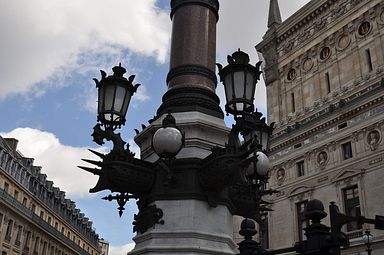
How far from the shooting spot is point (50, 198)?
4959cm

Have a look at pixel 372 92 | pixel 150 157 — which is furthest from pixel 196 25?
pixel 372 92

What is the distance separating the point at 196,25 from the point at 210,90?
1035 millimetres

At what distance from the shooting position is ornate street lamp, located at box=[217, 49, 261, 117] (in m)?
5.38

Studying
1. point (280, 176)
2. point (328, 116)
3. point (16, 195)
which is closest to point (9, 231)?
point (16, 195)

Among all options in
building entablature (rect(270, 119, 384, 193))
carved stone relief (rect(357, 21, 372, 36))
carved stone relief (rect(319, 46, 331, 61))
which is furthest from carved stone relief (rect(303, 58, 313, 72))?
building entablature (rect(270, 119, 384, 193))

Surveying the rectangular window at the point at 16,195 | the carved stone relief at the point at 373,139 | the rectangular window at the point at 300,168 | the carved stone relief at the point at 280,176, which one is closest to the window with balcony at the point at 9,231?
the rectangular window at the point at 16,195

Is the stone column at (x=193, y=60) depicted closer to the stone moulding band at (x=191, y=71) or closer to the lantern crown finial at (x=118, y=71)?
the stone moulding band at (x=191, y=71)

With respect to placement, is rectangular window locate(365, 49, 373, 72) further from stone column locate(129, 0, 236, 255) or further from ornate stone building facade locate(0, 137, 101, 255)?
ornate stone building facade locate(0, 137, 101, 255)

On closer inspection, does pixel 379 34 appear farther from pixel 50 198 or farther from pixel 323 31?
pixel 50 198

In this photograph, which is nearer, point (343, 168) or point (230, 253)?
point (230, 253)

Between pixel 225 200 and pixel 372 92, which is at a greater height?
pixel 372 92

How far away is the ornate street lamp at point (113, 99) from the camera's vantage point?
5.62m

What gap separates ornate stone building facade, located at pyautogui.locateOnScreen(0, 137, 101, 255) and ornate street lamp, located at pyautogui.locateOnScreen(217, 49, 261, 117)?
35012 millimetres

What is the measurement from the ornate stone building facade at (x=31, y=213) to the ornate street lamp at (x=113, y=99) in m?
34.2
